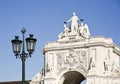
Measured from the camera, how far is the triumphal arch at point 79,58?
53.6 m

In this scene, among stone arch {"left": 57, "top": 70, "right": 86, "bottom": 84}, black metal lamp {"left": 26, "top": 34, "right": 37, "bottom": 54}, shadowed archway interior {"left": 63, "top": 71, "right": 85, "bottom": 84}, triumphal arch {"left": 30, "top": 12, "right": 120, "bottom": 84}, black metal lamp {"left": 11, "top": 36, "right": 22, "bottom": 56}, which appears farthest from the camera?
shadowed archway interior {"left": 63, "top": 71, "right": 85, "bottom": 84}

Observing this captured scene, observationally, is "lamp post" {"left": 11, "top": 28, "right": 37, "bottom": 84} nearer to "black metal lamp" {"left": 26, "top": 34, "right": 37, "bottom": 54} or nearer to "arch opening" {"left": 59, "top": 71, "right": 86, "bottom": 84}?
"black metal lamp" {"left": 26, "top": 34, "right": 37, "bottom": 54}

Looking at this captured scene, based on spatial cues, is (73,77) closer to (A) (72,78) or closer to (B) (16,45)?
(A) (72,78)

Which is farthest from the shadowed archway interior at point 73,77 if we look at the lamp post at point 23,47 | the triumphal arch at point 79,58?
the lamp post at point 23,47

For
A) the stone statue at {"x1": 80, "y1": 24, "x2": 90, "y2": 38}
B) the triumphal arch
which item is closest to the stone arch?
the triumphal arch

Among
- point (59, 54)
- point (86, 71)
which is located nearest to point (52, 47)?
point (59, 54)

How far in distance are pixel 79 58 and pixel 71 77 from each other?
174 inches

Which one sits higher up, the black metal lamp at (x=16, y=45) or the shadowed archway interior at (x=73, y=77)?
the black metal lamp at (x=16, y=45)

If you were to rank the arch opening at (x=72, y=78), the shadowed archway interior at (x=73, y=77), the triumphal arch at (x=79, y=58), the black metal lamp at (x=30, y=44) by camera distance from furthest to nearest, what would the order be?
the shadowed archway interior at (x=73, y=77)
the arch opening at (x=72, y=78)
the triumphal arch at (x=79, y=58)
the black metal lamp at (x=30, y=44)

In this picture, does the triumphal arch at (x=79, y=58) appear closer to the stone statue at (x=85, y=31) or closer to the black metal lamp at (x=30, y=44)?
the stone statue at (x=85, y=31)

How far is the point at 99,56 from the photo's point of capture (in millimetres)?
53750

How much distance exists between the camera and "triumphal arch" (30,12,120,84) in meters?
53.6

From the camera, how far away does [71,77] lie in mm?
58438

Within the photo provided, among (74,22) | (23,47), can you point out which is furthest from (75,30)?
(23,47)
